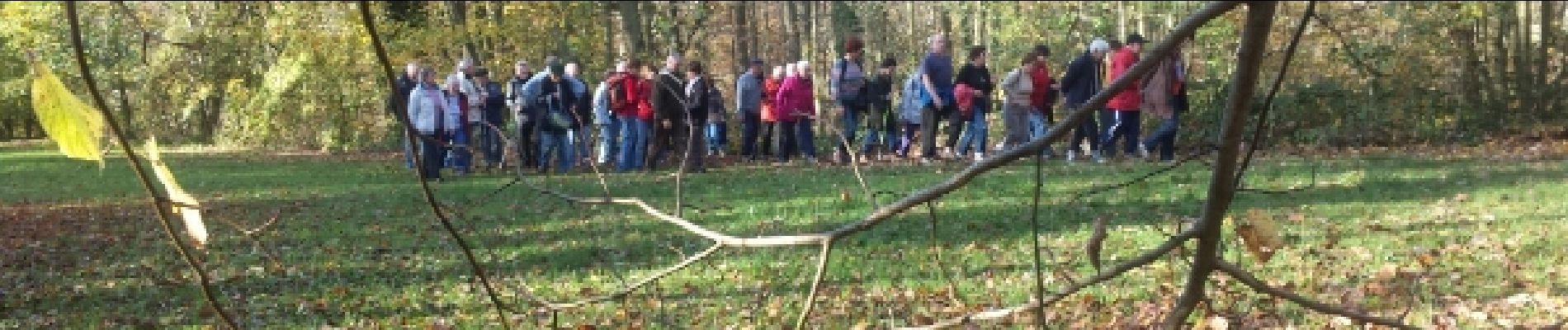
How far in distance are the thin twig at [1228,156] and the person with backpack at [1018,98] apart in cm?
1162

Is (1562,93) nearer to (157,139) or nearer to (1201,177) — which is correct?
(1201,177)

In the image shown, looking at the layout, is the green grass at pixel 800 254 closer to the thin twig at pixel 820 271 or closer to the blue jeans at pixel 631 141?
the blue jeans at pixel 631 141

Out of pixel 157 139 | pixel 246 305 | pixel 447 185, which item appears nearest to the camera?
pixel 157 139

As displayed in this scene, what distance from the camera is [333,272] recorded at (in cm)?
806

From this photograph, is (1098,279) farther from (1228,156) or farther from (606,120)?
(606,120)

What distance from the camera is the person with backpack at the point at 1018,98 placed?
540 inches

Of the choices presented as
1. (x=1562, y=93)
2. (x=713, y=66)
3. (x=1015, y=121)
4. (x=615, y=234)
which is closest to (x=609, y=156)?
(x=1015, y=121)

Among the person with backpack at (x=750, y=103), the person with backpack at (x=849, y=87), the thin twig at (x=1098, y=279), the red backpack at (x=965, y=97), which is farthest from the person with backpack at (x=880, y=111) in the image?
the thin twig at (x=1098, y=279)

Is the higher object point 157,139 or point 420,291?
point 157,139

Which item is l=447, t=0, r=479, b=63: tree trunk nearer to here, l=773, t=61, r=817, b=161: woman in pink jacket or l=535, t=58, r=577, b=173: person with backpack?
l=535, t=58, r=577, b=173: person with backpack

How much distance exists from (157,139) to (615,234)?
769 centimetres

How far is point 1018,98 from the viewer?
1383 cm

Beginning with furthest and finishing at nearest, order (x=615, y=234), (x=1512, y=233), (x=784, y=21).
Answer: (x=784, y=21)
(x=615, y=234)
(x=1512, y=233)

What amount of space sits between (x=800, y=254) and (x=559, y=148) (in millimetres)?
8580
